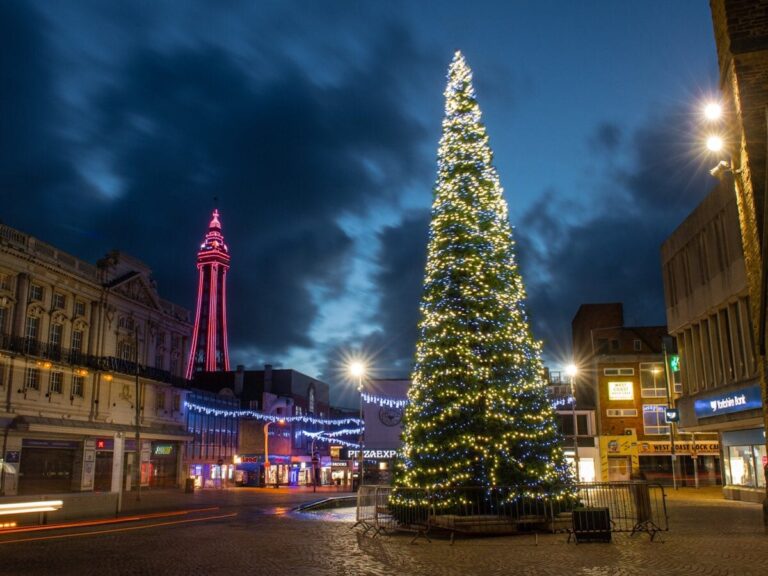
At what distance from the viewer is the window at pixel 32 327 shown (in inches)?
1576

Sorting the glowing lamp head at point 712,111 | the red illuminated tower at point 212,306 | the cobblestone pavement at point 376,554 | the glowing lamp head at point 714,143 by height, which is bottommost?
the cobblestone pavement at point 376,554

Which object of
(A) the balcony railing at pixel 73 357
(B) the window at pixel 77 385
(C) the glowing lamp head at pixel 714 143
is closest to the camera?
(C) the glowing lamp head at pixel 714 143

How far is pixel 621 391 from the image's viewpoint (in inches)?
2195

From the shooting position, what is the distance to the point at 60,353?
42125mm

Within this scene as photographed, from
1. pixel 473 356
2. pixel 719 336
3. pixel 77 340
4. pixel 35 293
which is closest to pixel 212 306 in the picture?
pixel 77 340

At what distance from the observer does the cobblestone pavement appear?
39.9 ft

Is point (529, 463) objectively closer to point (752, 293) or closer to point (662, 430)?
point (752, 293)

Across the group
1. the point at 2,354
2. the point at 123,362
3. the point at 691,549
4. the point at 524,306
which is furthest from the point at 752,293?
the point at 123,362

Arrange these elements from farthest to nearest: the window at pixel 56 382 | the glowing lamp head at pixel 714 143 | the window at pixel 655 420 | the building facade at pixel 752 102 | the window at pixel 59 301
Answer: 1. the window at pixel 655 420
2. the window at pixel 59 301
3. the window at pixel 56 382
4. the glowing lamp head at pixel 714 143
5. the building facade at pixel 752 102

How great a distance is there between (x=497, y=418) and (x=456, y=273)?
4.04m

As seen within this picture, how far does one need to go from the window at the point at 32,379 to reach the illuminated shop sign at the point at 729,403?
111ft

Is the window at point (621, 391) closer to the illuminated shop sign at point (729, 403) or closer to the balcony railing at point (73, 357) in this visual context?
the illuminated shop sign at point (729, 403)

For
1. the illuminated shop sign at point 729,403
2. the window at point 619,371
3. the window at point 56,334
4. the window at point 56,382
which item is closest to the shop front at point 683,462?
the window at point 619,371

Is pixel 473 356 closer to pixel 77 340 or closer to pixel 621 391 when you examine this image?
pixel 77 340
